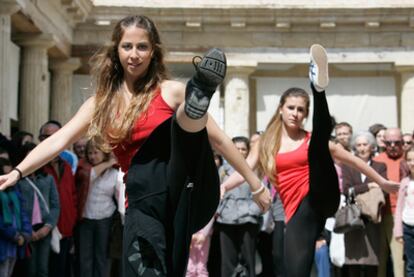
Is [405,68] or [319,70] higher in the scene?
[405,68]

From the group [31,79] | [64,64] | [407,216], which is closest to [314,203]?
[407,216]

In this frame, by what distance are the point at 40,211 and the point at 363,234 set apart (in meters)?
3.80

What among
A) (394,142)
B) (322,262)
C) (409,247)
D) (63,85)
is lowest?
(322,262)

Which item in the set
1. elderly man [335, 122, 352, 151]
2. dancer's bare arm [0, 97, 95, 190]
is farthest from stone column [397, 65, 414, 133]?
dancer's bare arm [0, 97, 95, 190]

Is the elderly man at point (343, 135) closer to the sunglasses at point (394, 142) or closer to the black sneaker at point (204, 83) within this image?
the sunglasses at point (394, 142)

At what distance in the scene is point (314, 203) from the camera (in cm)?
662

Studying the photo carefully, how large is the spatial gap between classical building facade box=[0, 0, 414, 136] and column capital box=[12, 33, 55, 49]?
1787 mm

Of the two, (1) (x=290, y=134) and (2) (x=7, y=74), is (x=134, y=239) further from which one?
(2) (x=7, y=74)

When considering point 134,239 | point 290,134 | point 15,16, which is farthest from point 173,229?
point 15,16

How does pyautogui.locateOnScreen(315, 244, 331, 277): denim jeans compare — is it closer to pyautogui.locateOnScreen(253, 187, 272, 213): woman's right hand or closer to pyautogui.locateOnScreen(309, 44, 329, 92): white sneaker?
pyautogui.locateOnScreen(309, 44, 329, 92): white sneaker

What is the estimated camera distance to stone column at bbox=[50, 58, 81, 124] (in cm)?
2086

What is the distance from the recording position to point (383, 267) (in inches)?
436

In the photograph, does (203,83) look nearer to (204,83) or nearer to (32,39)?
(204,83)

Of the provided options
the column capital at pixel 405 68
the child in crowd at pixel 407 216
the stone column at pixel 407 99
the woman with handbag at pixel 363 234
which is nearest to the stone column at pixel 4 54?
the woman with handbag at pixel 363 234
